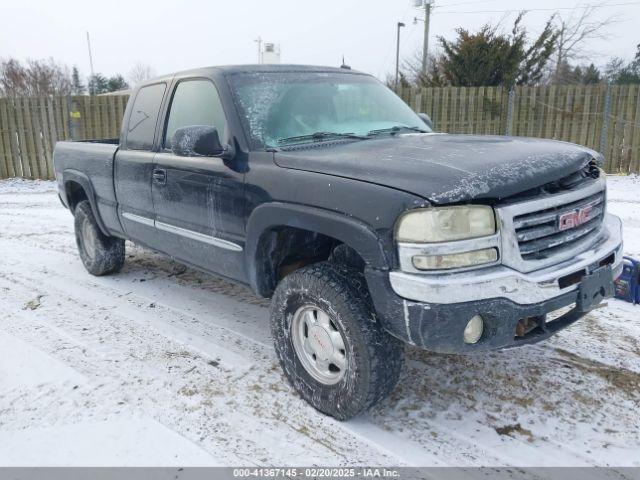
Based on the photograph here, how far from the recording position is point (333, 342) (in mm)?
2793

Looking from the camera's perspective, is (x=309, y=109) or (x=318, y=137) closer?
(x=318, y=137)

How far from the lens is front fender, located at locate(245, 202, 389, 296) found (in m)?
2.41

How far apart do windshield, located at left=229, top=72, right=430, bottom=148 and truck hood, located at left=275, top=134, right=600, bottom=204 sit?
24cm

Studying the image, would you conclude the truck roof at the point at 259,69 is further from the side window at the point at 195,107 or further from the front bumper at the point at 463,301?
the front bumper at the point at 463,301

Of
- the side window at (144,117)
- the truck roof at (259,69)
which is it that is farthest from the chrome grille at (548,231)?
the side window at (144,117)

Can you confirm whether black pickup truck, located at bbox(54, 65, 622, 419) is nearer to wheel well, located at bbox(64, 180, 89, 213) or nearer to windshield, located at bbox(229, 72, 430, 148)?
windshield, located at bbox(229, 72, 430, 148)

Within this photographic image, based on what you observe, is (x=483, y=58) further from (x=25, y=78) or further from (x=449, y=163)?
(x=25, y=78)

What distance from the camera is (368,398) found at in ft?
8.66

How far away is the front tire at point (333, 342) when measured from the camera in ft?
8.49

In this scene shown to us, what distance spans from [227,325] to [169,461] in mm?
1670

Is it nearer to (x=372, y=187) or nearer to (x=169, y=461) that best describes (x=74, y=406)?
(x=169, y=461)

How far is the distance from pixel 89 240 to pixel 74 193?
595mm

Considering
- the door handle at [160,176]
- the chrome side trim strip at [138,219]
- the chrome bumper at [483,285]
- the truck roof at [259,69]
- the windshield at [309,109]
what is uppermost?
the truck roof at [259,69]

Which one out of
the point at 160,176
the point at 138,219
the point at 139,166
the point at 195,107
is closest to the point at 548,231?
the point at 195,107
